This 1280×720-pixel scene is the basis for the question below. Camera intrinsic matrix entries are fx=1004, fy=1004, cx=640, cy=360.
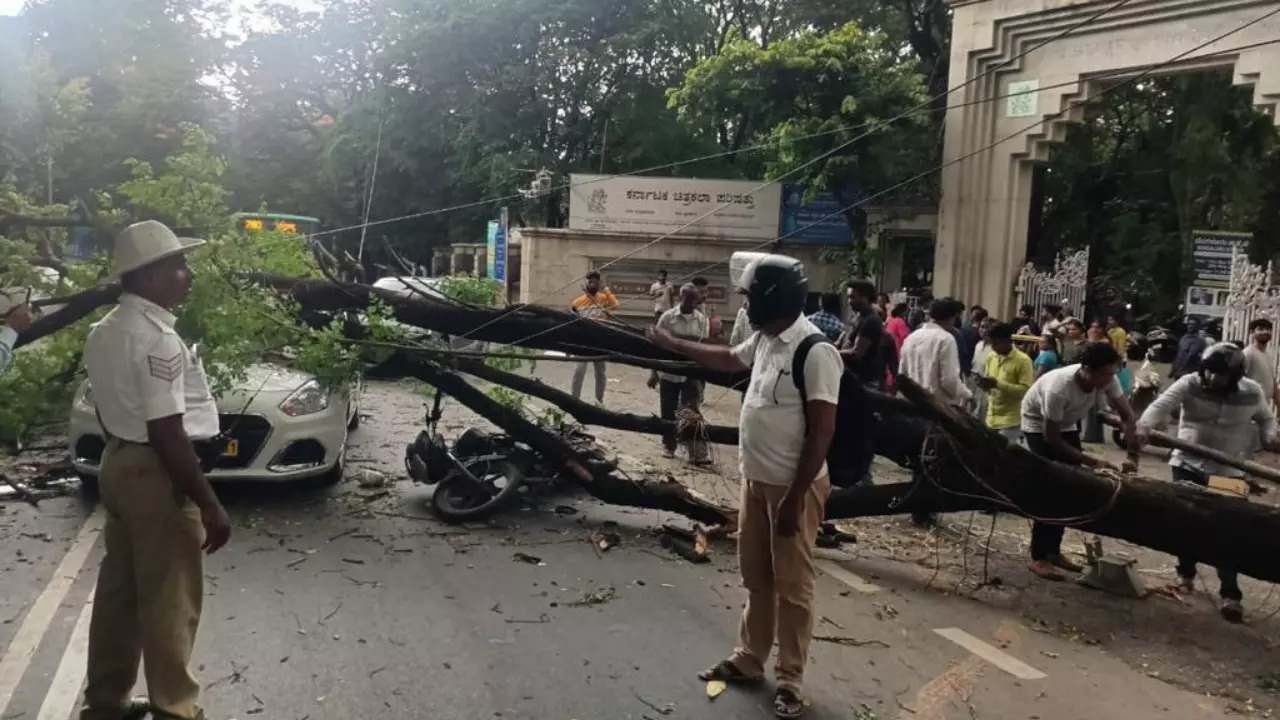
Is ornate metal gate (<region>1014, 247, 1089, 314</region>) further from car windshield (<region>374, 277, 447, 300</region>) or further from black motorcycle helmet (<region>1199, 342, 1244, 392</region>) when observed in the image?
car windshield (<region>374, 277, 447, 300</region>)

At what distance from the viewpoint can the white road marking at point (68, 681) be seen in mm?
3920

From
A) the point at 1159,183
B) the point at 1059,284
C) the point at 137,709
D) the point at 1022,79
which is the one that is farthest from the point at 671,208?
the point at 137,709

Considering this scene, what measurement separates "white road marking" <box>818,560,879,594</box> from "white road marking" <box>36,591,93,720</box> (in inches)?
157

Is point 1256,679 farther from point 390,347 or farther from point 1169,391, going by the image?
point 390,347

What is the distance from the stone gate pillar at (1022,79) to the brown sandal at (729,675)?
37.4ft

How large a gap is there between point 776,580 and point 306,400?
4430mm

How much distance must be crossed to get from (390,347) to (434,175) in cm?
2349

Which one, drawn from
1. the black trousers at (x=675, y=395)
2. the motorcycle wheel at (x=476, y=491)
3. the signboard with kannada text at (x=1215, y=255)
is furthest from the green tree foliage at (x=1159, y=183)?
the motorcycle wheel at (x=476, y=491)

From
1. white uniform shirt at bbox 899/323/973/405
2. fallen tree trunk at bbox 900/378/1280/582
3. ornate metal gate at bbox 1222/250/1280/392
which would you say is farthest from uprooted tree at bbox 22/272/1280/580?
ornate metal gate at bbox 1222/250/1280/392

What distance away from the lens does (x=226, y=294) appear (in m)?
6.24

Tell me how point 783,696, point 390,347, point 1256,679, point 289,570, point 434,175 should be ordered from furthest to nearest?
point 434,175, point 390,347, point 289,570, point 1256,679, point 783,696

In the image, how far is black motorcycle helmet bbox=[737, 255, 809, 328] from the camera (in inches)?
160

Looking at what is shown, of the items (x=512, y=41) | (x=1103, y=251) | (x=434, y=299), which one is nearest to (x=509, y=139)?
(x=512, y=41)

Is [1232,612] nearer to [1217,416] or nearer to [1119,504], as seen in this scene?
[1119,504]
